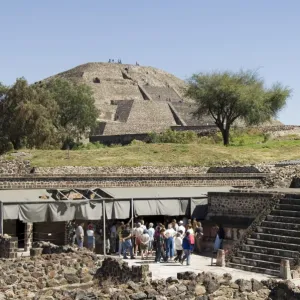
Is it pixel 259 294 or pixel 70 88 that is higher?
pixel 70 88

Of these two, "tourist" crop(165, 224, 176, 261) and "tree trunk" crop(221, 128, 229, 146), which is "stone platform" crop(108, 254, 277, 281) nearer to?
"tourist" crop(165, 224, 176, 261)

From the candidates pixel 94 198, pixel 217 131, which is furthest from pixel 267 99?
pixel 94 198

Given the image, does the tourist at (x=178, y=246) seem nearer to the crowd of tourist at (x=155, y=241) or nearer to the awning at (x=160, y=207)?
the crowd of tourist at (x=155, y=241)

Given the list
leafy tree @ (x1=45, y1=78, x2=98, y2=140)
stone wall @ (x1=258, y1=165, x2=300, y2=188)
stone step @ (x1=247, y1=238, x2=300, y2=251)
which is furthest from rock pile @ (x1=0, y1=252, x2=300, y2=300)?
leafy tree @ (x1=45, y1=78, x2=98, y2=140)

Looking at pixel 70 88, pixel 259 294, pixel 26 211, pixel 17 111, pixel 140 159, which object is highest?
pixel 70 88

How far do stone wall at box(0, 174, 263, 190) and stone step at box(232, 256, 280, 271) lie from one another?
1167 centimetres

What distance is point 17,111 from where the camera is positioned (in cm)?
4931

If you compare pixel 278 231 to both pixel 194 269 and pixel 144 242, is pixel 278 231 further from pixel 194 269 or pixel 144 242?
pixel 144 242

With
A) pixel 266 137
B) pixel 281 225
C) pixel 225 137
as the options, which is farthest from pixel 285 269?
pixel 266 137

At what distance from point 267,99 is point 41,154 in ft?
73.5

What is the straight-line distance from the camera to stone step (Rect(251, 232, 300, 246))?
20.7 m

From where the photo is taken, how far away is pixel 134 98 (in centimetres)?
9194

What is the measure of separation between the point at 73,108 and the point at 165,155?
1841 centimetres

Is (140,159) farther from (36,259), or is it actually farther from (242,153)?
(36,259)
